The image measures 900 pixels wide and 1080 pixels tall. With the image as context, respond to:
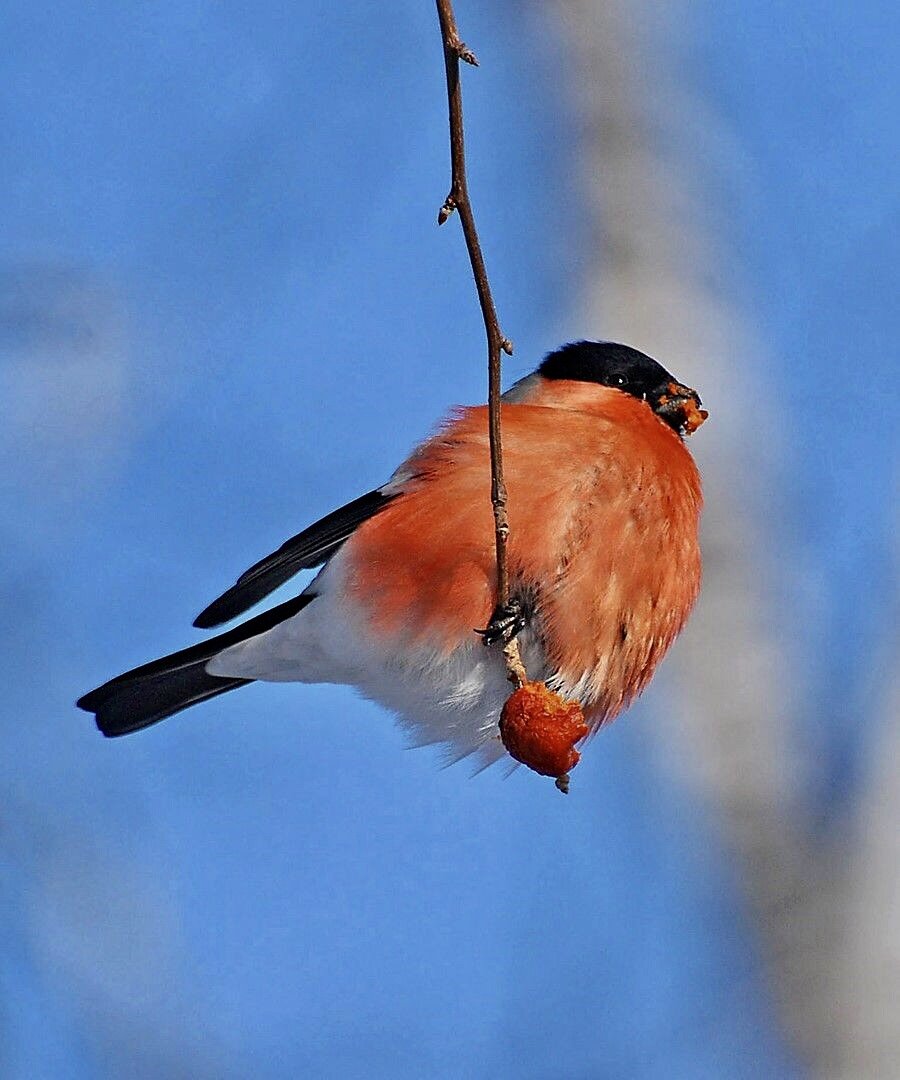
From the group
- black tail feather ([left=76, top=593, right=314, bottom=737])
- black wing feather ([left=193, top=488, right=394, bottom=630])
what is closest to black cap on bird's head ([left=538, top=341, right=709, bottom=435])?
black wing feather ([left=193, top=488, right=394, bottom=630])

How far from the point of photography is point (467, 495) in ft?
8.71

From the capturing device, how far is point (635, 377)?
304 centimetres

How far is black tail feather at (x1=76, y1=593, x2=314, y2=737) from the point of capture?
315 centimetres

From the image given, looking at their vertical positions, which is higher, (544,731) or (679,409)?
(679,409)

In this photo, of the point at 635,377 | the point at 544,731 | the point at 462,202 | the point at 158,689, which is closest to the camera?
the point at 462,202

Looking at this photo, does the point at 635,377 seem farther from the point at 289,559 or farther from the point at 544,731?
the point at 544,731

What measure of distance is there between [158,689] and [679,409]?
1177 mm

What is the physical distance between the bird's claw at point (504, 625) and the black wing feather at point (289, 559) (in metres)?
0.43

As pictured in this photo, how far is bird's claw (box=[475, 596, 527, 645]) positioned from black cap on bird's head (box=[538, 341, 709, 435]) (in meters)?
0.61

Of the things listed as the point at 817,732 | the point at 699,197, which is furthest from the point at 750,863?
the point at 699,197

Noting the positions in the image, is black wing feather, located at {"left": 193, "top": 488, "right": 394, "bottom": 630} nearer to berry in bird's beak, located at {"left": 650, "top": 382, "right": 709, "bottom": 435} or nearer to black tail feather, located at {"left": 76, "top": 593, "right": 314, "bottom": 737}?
black tail feather, located at {"left": 76, "top": 593, "right": 314, "bottom": 737}

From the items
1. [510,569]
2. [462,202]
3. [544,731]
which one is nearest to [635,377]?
[510,569]

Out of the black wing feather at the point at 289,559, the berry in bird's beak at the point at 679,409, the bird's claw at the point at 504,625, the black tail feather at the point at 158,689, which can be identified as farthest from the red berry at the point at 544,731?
the black tail feather at the point at 158,689

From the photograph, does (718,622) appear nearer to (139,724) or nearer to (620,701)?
(620,701)
